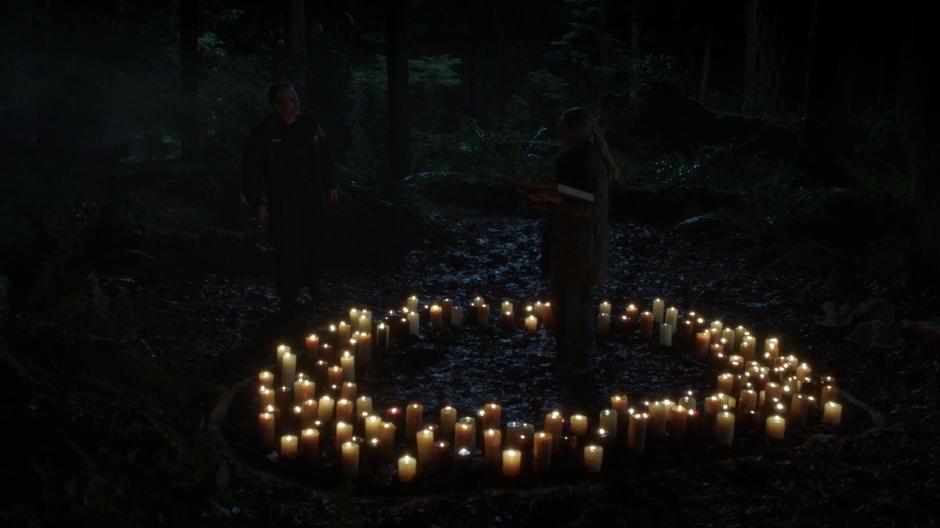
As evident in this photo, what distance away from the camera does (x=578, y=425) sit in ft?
19.6

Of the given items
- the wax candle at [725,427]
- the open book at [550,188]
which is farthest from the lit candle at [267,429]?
the wax candle at [725,427]

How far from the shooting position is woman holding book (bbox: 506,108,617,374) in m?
6.90

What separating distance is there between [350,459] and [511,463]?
3.56 ft

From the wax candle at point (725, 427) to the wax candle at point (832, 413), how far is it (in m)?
0.92

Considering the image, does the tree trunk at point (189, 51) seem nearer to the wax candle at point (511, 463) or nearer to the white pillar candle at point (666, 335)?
the white pillar candle at point (666, 335)

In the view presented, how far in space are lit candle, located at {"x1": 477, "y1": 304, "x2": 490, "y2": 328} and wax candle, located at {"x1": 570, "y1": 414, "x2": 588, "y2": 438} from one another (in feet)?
10.5

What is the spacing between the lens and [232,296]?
979cm

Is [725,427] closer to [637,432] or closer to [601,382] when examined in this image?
[637,432]

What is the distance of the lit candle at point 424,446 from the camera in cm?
556

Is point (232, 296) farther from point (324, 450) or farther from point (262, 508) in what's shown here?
point (262, 508)

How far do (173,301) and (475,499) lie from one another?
5473 mm

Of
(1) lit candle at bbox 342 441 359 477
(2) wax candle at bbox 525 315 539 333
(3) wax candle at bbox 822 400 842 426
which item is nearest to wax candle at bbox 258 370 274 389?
(1) lit candle at bbox 342 441 359 477

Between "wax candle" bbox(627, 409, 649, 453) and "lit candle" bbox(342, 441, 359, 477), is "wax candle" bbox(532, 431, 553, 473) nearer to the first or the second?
"wax candle" bbox(627, 409, 649, 453)

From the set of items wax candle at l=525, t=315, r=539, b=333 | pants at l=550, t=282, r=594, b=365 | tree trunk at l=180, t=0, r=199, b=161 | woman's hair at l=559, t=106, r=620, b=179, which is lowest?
wax candle at l=525, t=315, r=539, b=333
